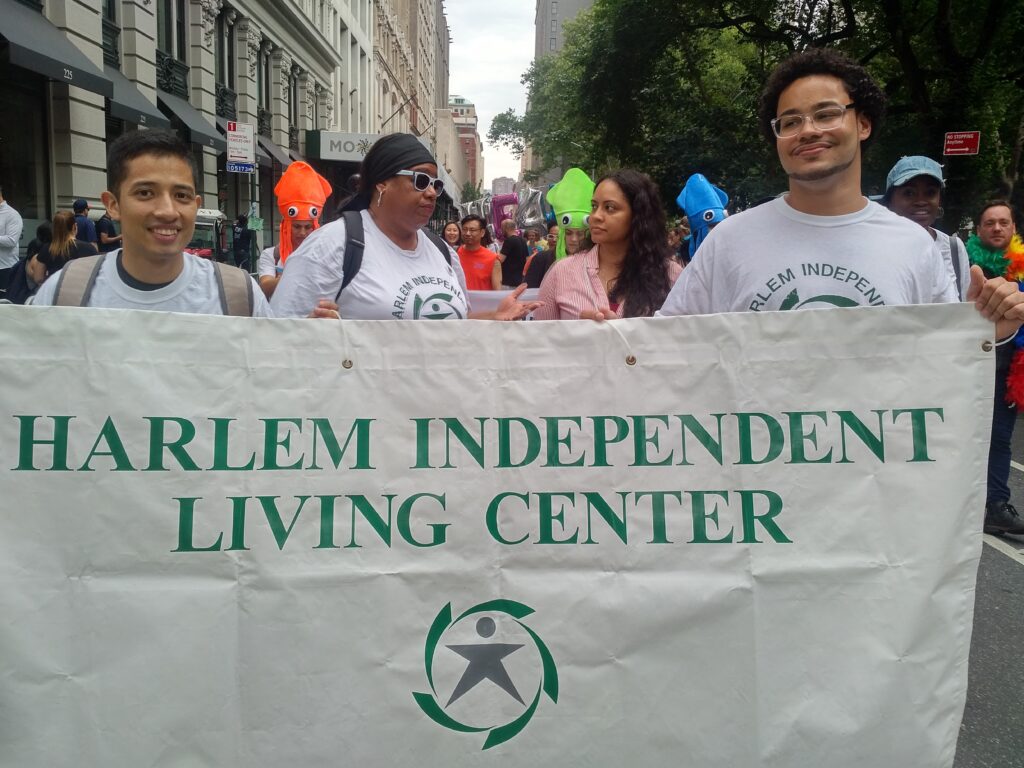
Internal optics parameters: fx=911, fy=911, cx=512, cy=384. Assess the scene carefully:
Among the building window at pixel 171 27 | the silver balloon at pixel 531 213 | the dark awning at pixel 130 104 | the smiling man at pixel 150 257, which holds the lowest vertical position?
the smiling man at pixel 150 257

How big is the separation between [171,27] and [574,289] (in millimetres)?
20920

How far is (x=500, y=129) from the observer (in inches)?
3927

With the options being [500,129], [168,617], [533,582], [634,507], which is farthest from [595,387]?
[500,129]

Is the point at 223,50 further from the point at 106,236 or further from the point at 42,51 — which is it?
the point at 106,236

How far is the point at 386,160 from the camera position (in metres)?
3.23

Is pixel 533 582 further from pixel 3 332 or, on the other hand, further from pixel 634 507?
pixel 3 332

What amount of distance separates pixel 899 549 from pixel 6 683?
2.18 metres

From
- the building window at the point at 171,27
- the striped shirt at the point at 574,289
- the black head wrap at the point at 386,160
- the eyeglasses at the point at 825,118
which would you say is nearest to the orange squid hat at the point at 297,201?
the striped shirt at the point at 574,289

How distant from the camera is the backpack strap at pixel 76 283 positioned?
2.51 m

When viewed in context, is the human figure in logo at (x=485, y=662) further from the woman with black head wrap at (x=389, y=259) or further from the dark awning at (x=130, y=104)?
A: the dark awning at (x=130, y=104)

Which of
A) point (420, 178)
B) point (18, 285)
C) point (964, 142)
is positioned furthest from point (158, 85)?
point (420, 178)

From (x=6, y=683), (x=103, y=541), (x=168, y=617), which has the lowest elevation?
(x=6, y=683)

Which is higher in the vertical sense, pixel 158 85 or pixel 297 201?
pixel 158 85

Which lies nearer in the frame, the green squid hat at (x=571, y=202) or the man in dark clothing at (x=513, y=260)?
the green squid hat at (x=571, y=202)
